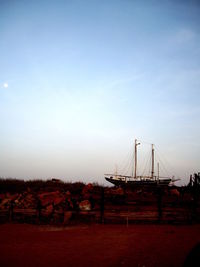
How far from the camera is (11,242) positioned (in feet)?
32.6

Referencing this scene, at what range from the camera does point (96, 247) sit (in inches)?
348

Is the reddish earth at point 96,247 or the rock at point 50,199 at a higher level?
the rock at point 50,199

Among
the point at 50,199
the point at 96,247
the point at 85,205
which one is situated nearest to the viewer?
the point at 96,247

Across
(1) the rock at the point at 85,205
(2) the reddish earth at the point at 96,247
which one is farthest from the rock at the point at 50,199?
(2) the reddish earth at the point at 96,247

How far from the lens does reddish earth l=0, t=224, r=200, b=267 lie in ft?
23.5

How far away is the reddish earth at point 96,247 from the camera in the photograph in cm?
718

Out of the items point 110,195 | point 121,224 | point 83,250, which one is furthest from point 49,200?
point 83,250

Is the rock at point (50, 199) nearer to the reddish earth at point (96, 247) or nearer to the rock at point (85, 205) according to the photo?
the rock at point (85, 205)

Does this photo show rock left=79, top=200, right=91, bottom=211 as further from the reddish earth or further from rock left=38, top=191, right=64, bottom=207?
the reddish earth

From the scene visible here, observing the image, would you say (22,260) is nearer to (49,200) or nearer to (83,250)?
(83,250)

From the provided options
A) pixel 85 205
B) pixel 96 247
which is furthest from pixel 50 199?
pixel 96 247

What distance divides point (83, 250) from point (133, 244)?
2.38 meters

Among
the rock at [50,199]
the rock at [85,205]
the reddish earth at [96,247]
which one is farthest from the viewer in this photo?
the rock at [50,199]

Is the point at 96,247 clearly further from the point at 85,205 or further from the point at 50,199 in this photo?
the point at 50,199
